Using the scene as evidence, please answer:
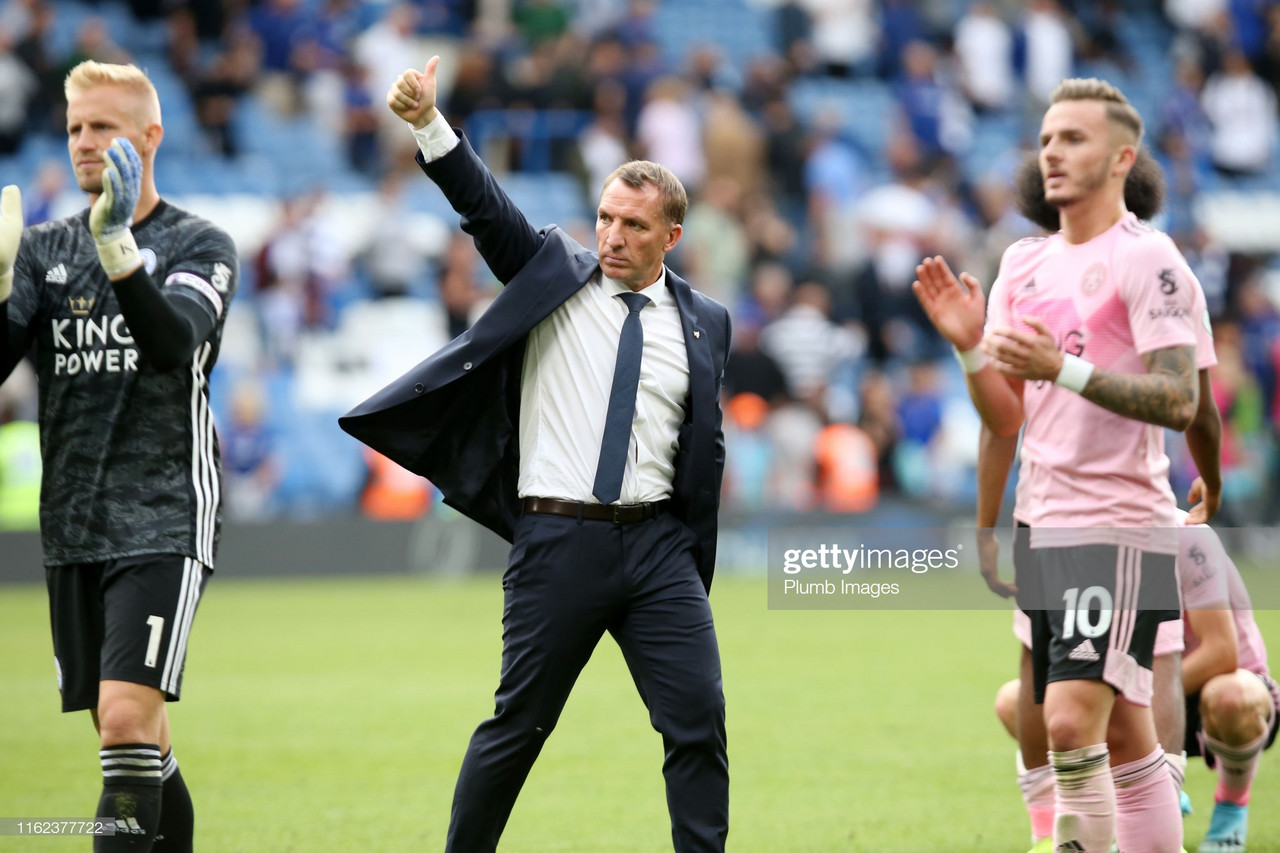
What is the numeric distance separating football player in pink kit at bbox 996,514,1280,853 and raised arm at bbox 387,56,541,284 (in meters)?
2.62

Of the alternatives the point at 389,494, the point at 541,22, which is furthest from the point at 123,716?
the point at 541,22

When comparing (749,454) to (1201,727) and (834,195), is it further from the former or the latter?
(1201,727)

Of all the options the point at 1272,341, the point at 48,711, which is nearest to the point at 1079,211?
the point at 48,711

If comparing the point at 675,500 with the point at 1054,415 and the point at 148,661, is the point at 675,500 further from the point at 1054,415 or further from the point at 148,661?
the point at 148,661

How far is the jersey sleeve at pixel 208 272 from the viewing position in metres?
4.99

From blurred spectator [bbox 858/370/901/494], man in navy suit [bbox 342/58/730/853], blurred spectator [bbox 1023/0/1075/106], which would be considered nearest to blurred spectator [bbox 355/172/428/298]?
blurred spectator [bbox 858/370/901/494]

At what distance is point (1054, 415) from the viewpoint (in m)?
Result: 5.17

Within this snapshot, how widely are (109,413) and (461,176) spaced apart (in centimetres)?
133

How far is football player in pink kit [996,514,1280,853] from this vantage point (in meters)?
6.15

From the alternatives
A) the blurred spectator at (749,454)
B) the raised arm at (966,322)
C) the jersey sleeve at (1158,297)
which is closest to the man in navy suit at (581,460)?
the raised arm at (966,322)

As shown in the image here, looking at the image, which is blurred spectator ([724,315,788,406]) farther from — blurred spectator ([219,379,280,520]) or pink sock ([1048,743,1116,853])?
pink sock ([1048,743,1116,853])

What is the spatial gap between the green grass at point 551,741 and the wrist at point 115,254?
105 inches

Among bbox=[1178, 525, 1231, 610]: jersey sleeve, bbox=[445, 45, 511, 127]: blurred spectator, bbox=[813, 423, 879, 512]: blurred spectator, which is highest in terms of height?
bbox=[445, 45, 511, 127]: blurred spectator

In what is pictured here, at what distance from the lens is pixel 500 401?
528 centimetres
